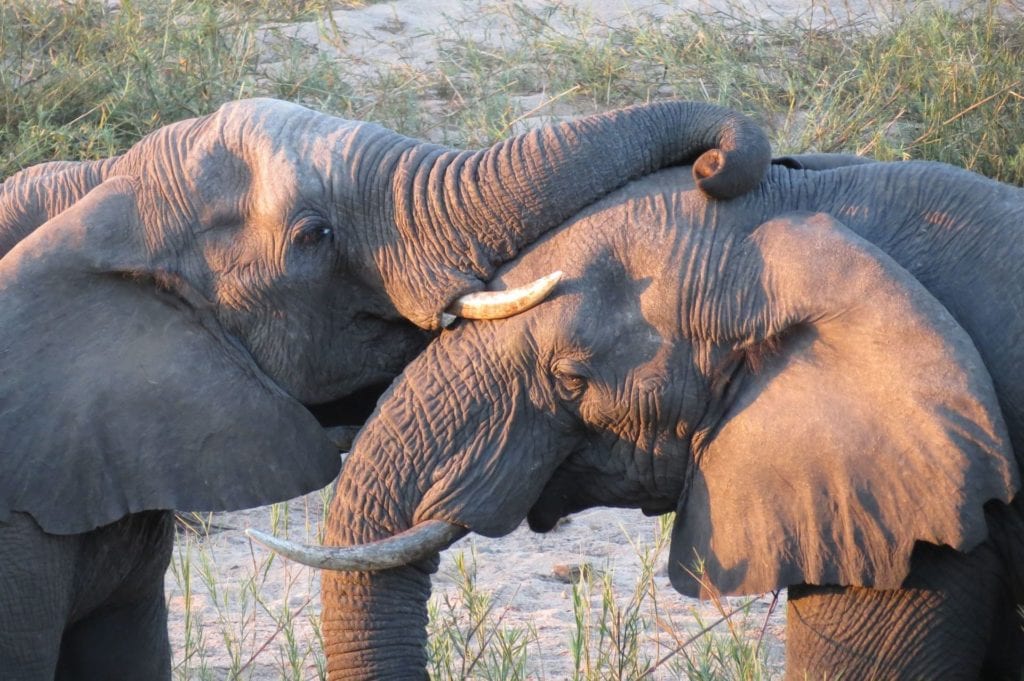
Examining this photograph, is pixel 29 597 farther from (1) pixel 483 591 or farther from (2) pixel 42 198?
(1) pixel 483 591

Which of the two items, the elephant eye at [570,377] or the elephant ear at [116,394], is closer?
the elephant eye at [570,377]

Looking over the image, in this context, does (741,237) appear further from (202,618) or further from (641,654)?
(202,618)

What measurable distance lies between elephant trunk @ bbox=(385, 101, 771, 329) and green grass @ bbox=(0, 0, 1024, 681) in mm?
2835

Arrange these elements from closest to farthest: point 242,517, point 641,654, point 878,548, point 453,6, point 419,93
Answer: point 878,548 < point 641,654 < point 242,517 < point 419,93 < point 453,6

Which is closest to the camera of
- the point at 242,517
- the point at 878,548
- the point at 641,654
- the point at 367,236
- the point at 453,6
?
the point at 878,548

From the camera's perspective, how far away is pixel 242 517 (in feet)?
18.0

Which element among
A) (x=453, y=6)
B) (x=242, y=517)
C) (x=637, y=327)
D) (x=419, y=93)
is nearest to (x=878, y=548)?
(x=637, y=327)

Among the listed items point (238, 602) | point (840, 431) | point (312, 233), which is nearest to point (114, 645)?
point (312, 233)

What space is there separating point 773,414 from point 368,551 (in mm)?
729

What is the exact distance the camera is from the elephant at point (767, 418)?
10.3 feet

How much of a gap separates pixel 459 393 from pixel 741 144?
65cm

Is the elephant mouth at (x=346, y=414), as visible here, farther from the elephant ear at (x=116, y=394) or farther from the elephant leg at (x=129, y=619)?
the elephant leg at (x=129, y=619)

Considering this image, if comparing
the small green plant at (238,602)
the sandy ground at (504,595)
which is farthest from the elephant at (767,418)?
the sandy ground at (504,595)

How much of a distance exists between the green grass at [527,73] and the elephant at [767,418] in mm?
2891
